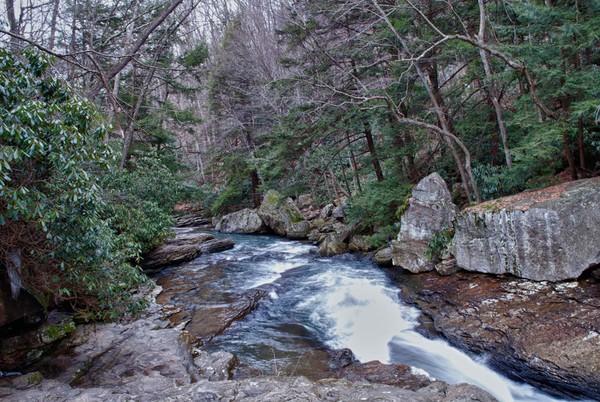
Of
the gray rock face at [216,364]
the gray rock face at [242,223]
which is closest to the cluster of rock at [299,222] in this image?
the gray rock face at [242,223]

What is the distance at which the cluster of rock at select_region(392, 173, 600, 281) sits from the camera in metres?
5.43

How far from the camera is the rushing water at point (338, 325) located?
504 cm

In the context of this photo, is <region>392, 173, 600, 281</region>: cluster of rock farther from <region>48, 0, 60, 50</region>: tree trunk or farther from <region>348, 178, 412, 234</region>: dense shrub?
<region>48, 0, 60, 50</region>: tree trunk

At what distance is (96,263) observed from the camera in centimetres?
451

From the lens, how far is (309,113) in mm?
10719

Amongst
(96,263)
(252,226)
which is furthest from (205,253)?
(96,263)

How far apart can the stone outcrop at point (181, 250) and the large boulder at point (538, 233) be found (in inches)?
359

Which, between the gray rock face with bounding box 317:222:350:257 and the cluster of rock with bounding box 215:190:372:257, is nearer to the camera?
the gray rock face with bounding box 317:222:350:257

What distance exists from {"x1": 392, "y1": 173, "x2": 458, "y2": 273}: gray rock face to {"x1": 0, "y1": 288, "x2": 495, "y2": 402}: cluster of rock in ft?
12.5

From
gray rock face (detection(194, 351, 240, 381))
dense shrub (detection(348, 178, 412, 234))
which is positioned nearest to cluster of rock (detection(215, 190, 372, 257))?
dense shrub (detection(348, 178, 412, 234))

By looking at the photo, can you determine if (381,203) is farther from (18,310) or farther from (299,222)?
(18,310)

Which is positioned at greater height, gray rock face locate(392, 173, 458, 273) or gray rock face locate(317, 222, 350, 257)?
gray rock face locate(392, 173, 458, 273)

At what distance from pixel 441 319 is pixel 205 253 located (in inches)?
381

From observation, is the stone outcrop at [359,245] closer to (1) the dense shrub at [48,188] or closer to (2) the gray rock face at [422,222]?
(2) the gray rock face at [422,222]
